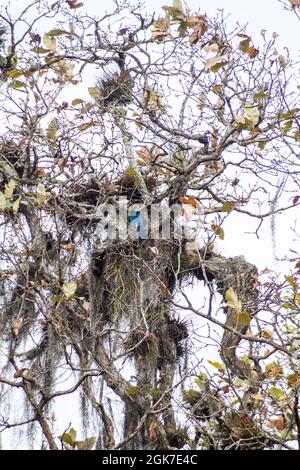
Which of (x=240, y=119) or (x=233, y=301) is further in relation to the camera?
(x=240, y=119)

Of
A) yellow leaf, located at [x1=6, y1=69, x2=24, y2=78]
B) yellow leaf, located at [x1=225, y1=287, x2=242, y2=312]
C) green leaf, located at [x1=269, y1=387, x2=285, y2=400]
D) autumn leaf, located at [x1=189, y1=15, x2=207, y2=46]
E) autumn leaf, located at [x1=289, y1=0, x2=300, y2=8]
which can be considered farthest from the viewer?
yellow leaf, located at [x1=6, y1=69, x2=24, y2=78]

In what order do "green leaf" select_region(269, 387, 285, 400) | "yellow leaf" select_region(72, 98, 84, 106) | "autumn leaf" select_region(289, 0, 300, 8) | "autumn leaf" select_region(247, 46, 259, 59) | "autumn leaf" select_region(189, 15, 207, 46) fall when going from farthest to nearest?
"yellow leaf" select_region(72, 98, 84, 106) → "autumn leaf" select_region(247, 46, 259, 59) → "autumn leaf" select_region(189, 15, 207, 46) → "autumn leaf" select_region(289, 0, 300, 8) → "green leaf" select_region(269, 387, 285, 400)

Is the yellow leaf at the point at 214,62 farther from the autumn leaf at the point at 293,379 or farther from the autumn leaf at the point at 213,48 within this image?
the autumn leaf at the point at 293,379

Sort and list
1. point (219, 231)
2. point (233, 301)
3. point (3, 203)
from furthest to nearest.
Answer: point (219, 231) → point (3, 203) → point (233, 301)

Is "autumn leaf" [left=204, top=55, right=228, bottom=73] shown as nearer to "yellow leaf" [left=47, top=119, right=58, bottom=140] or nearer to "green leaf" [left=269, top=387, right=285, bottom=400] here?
"yellow leaf" [left=47, top=119, right=58, bottom=140]

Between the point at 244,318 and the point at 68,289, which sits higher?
the point at 68,289

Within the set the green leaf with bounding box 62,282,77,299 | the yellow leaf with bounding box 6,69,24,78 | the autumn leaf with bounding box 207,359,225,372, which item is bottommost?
the autumn leaf with bounding box 207,359,225,372

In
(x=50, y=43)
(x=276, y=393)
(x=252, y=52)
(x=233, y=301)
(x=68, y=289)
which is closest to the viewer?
(x=233, y=301)

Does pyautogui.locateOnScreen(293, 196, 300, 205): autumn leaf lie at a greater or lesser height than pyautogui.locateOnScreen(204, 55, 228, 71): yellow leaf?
lesser

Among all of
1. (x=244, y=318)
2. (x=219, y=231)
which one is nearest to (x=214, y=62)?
(x=219, y=231)

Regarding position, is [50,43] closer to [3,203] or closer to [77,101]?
[77,101]

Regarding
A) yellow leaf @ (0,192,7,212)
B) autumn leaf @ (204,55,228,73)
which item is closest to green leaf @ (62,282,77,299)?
yellow leaf @ (0,192,7,212)
